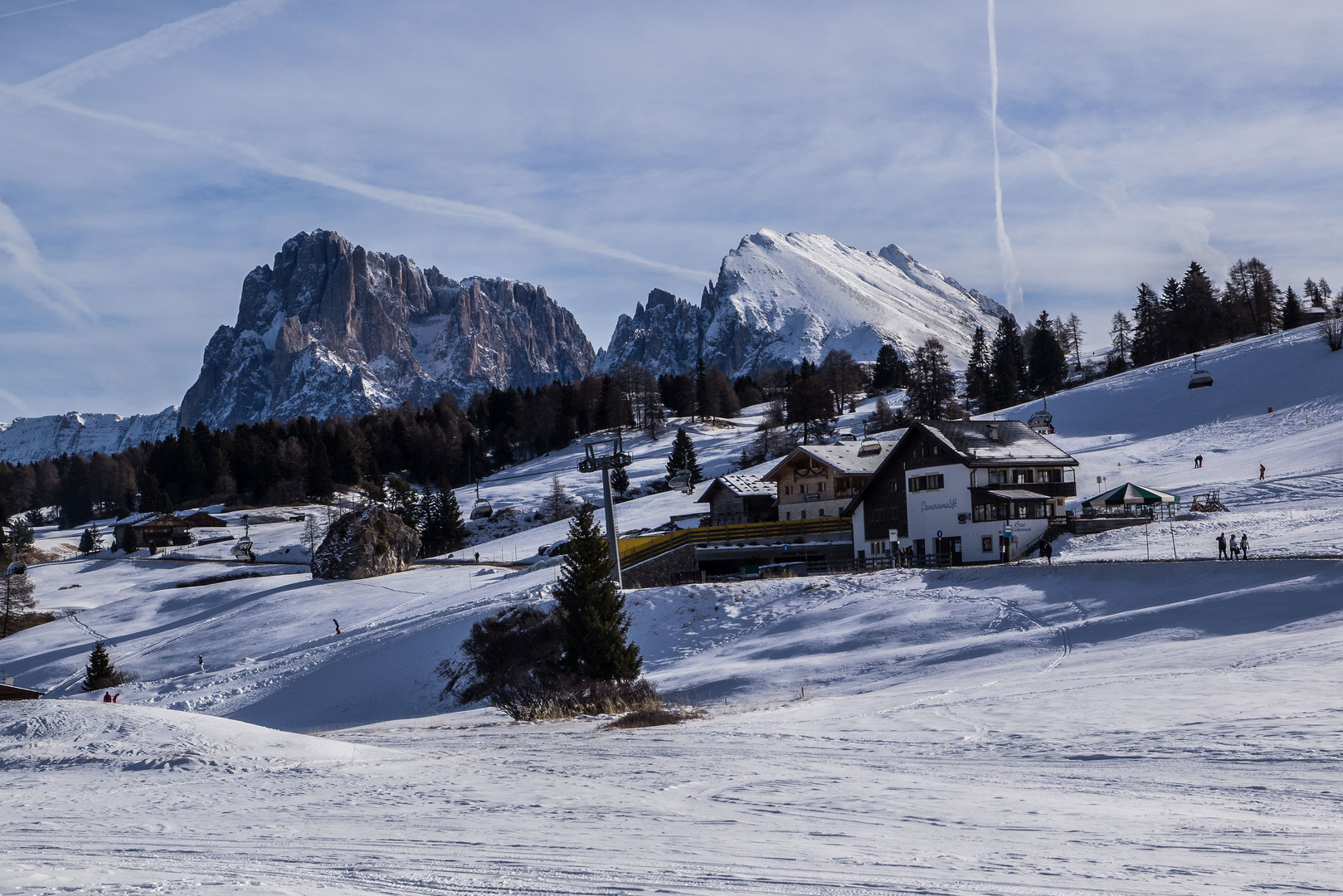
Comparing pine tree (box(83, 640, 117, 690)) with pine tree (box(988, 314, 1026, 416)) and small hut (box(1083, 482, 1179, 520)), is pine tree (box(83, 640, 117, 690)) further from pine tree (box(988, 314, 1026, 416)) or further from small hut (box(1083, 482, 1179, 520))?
pine tree (box(988, 314, 1026, 416))

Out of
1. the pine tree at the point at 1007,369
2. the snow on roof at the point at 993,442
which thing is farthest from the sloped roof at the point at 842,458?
the pine tree at the point at 1007,369

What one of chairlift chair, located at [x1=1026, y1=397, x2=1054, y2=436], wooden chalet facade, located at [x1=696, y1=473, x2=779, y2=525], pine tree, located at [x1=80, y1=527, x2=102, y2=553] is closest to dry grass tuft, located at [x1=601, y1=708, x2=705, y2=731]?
wooden chalet facade, located at [x1=696, y1=473, x2=779, y2=525]

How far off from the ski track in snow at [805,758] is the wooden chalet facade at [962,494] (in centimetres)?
763

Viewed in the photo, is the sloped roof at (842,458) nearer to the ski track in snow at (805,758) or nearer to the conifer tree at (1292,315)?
the ski track in snow at (805,758)

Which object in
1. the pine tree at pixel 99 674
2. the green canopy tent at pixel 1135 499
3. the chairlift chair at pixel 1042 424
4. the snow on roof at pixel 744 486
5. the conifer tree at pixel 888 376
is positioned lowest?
the pine tree at pixel 99 674

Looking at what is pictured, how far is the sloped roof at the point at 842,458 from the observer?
62656mm

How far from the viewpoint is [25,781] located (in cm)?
1418

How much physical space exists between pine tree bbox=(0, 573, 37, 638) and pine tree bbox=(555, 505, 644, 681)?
57.6 meters

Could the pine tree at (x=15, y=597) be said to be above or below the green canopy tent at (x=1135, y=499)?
below

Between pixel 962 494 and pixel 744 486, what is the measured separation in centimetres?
2097

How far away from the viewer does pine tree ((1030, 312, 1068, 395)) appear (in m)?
134

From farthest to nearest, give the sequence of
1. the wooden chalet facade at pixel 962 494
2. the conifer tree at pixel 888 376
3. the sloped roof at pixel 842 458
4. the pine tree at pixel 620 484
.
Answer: the conifer tree at pixel 888 376, the pine tree at pixel 620 484, the sloped roof at pixel 842 458, the wooden chalet facade at pixel 962 494

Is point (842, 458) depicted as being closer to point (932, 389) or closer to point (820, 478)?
point (820, 478)

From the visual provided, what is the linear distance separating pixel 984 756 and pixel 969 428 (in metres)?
41.1
